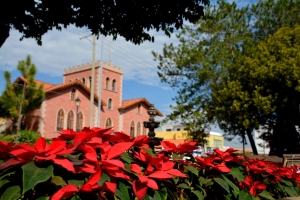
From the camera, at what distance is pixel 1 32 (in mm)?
4578

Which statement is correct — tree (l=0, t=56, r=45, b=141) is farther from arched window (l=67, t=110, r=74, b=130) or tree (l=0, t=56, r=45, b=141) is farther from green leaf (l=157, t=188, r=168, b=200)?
green leaf (l=157, t=188, r=168, b=200)

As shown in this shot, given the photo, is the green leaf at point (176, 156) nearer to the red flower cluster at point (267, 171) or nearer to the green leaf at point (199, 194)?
the green leaf at point (199, 194)

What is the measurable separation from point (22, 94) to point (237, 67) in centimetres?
1722

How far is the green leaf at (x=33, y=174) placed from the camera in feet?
3.84

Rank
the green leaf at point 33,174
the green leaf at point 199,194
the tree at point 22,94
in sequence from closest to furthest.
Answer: the green leaf at point 33,174
the green leaf at point 199,194
the tree at point 22,94

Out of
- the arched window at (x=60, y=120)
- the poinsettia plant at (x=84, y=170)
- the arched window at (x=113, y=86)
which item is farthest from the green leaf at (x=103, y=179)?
the arched window at (x=113, y=86)

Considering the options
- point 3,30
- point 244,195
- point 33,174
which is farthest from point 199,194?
point 3,30

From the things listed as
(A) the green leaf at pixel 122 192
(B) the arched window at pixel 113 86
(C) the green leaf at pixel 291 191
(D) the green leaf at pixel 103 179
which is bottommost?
(C) the green leaf at pixel 291 191

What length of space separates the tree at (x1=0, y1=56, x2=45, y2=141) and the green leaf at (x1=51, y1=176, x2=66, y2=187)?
2748 cm

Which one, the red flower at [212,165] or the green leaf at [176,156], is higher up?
the green leaf at [176,156]

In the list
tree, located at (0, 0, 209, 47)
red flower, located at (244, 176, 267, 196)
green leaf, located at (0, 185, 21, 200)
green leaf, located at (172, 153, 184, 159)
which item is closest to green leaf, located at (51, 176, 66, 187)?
green leaf, located at (0, 185, 21, 200)

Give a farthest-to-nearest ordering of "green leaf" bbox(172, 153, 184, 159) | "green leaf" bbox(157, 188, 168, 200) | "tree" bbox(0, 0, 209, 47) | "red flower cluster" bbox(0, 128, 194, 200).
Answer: "tree" bbox(0, 0, 209, 47) → "green leaf" bbox(172, 153, 184, 159) → "green leaf" bbox(157, 188, 168, 200) → "red flower cluster" bbox(0, 128, 194, 200)

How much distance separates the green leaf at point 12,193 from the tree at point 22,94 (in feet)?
90.1

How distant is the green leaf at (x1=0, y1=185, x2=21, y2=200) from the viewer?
1.22 meters
